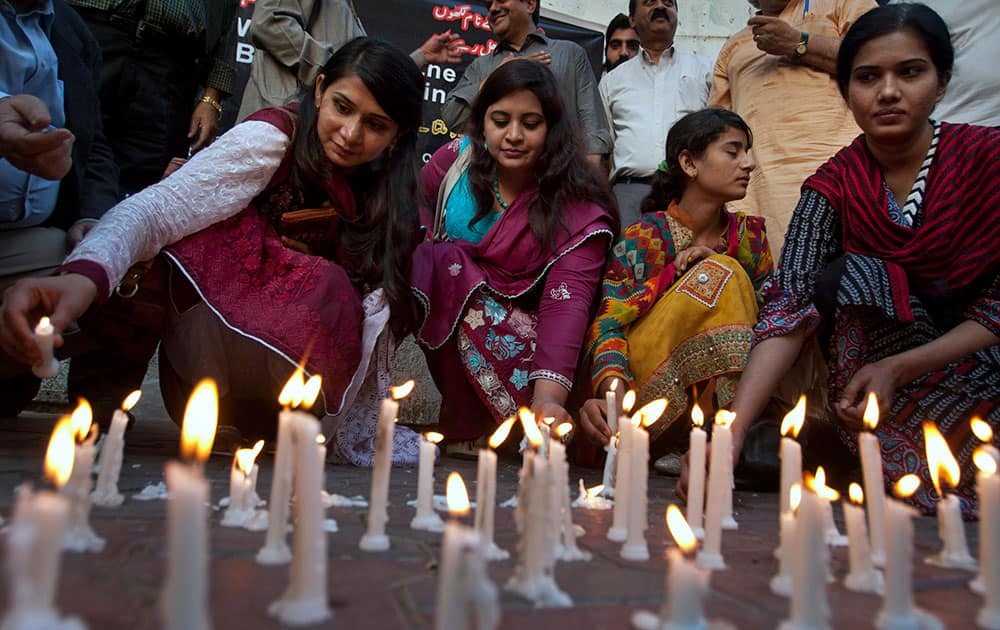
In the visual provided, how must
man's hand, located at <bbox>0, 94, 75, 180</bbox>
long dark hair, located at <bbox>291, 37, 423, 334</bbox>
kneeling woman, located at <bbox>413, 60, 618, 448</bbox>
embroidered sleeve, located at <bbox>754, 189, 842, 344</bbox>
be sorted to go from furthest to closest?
kneeling woman, located at <bbox>413, 60, 618, 448</bbox> < long dark hair, located at <bbox>291, 37, 423, 334</bbox> < embroidered sleeve, located at <bbox>754, 189, 842, 344</bbox> < man's hand, located at <bbox>0, 94, 75, 180</bbox>

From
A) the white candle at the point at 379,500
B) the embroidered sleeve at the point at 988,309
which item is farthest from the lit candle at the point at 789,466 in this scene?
the embroidered sleeve at the point at 988,309

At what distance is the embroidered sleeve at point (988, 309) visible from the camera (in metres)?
2.51

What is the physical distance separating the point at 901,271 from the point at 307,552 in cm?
237

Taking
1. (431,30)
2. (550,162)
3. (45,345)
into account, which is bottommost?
(45,345)

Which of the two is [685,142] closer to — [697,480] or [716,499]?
[697,480]

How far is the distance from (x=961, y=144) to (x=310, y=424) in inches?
105

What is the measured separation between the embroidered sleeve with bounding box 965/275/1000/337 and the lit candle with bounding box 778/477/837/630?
1801mm

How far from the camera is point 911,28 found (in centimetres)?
272

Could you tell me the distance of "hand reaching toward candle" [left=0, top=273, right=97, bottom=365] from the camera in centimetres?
200

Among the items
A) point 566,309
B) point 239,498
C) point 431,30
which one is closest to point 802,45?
point 566,309

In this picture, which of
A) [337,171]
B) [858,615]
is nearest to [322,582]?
[858,615]

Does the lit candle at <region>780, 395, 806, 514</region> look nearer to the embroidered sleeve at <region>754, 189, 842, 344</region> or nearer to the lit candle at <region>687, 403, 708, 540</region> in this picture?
the lit candle at <region>687, 403, 708, 540</region>

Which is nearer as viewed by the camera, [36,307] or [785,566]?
[785,566]

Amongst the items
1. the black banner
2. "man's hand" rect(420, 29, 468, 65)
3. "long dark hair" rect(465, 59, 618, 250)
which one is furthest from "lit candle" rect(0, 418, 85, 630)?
the black banner
